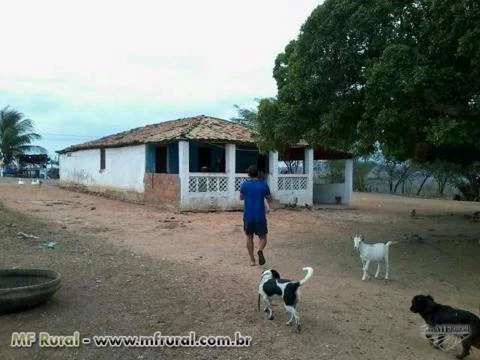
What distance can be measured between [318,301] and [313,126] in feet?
15.1

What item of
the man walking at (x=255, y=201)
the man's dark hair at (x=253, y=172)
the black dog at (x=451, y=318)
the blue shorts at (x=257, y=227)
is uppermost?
the man's dark hair at (x=253, y=172)

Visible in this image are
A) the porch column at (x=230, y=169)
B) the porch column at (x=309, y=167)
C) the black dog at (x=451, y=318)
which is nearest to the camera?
the black dog at (x=451, y=318)

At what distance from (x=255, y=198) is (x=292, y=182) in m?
13.1

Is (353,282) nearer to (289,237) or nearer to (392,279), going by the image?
(392,279)

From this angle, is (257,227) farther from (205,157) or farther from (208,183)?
(205,157)

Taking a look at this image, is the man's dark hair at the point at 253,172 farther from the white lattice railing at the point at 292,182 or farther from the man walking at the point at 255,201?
the white lattice railing at the point at 292,182

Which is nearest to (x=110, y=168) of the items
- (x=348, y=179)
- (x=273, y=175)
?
(x=273, y=175)

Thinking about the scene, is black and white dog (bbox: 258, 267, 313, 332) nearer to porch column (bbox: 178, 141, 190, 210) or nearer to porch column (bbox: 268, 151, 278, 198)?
porch column (bbox: 178, 141, 190, 210)

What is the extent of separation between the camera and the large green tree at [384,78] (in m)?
7.20

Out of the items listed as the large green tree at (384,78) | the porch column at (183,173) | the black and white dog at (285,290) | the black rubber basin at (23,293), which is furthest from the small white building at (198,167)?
the black and white dog at (285,290)

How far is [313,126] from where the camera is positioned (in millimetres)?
9844

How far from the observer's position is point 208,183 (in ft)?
60.6

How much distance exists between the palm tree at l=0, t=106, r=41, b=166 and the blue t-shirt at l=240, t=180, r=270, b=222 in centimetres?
4208

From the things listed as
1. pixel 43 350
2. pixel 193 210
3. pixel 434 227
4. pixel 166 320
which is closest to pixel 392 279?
pixel 166 320
